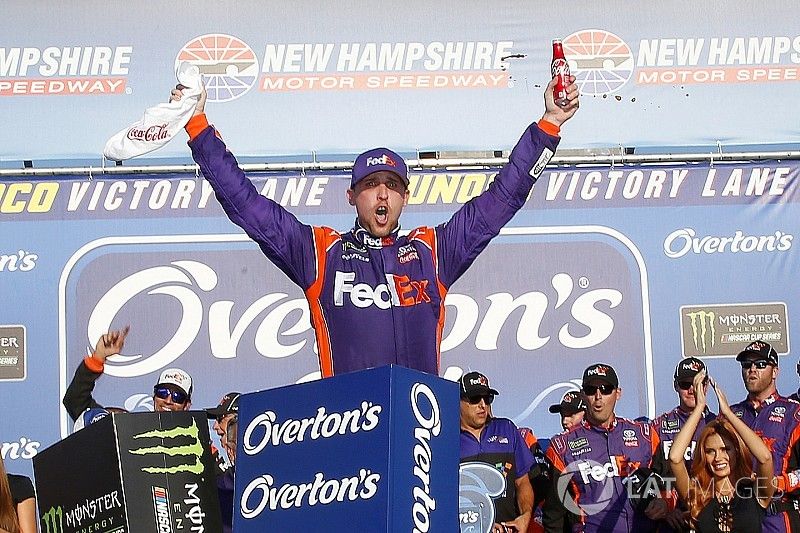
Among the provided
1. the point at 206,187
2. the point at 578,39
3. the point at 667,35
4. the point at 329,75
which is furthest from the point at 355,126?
the point at 667,35

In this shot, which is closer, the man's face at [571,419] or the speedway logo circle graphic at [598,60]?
the man's face at [571,419]

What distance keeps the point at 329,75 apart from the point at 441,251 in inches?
118

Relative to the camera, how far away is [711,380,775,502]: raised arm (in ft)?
18.6

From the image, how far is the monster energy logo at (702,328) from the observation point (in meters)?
6.95

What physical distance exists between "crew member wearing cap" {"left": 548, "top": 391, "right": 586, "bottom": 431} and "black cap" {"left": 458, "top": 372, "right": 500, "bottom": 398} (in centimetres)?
45

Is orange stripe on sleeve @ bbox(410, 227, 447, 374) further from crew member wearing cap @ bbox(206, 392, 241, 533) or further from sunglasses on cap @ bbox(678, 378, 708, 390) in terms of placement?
sunglasses on cap @ bbox(678, 378, 708, 390)

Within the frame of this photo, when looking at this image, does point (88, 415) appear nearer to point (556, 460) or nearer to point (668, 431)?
point (556, 460)

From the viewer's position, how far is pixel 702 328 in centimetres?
696

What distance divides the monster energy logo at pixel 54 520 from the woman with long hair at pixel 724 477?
10.1ft

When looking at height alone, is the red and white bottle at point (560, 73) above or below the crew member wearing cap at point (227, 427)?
above

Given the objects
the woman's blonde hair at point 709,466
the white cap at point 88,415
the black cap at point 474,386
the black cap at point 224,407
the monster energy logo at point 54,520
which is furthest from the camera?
the black cap at point 474,386

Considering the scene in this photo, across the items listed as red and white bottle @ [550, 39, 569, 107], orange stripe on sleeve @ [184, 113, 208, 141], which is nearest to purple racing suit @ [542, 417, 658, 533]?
red and white bottle @ [550, 39, 569, 107]

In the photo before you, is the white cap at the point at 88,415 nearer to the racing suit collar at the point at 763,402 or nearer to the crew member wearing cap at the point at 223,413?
the crew member wearing cap at the point at 223,413

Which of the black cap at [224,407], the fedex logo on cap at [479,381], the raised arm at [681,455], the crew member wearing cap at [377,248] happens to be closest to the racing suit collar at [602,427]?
the fedex logo on cap at [479,381]
